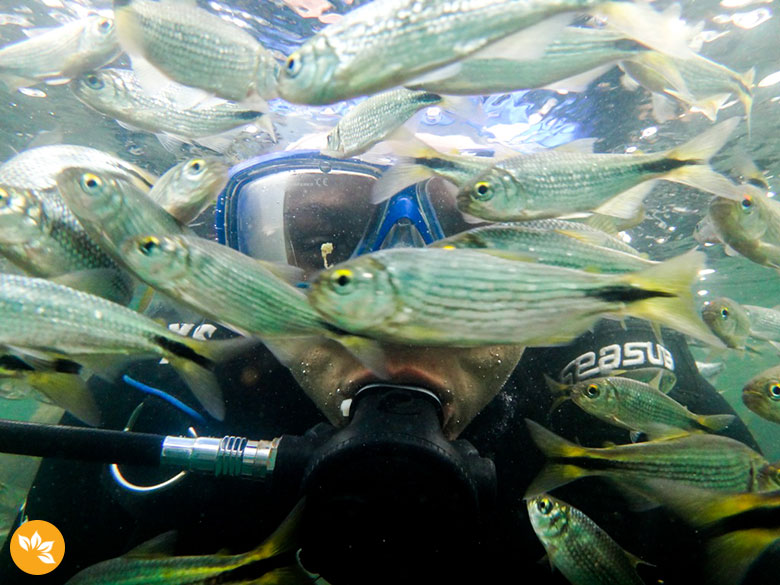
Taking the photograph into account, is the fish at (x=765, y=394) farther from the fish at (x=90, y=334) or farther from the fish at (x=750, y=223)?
the fish at (x=90, y=334)

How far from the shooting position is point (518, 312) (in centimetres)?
138

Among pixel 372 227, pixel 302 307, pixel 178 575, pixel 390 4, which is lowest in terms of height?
pixel 178 575

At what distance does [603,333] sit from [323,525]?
364 centimetres

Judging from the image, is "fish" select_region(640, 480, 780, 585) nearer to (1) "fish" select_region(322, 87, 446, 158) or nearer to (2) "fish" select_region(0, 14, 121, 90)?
(1) "fish" select_region(322, 87, 446, 158)

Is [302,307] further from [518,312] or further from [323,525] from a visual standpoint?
[323,525]

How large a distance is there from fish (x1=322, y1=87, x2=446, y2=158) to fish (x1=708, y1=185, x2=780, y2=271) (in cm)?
225

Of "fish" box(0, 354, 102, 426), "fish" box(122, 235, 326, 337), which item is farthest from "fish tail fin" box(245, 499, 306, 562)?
"fish" box(122, 235, 326, 337)

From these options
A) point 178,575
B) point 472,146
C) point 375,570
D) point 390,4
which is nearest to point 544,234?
point 390,4

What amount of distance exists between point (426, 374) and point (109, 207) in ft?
5.98

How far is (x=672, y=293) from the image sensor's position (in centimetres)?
150

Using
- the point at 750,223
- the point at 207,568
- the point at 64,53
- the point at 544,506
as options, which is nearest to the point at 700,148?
the point at 750,223

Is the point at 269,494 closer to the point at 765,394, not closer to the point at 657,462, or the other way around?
the point at 657,462

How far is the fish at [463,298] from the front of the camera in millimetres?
1340

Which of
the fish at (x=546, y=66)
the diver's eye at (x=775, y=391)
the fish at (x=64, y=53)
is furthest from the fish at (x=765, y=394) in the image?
the fish at (x=64, y=53)
